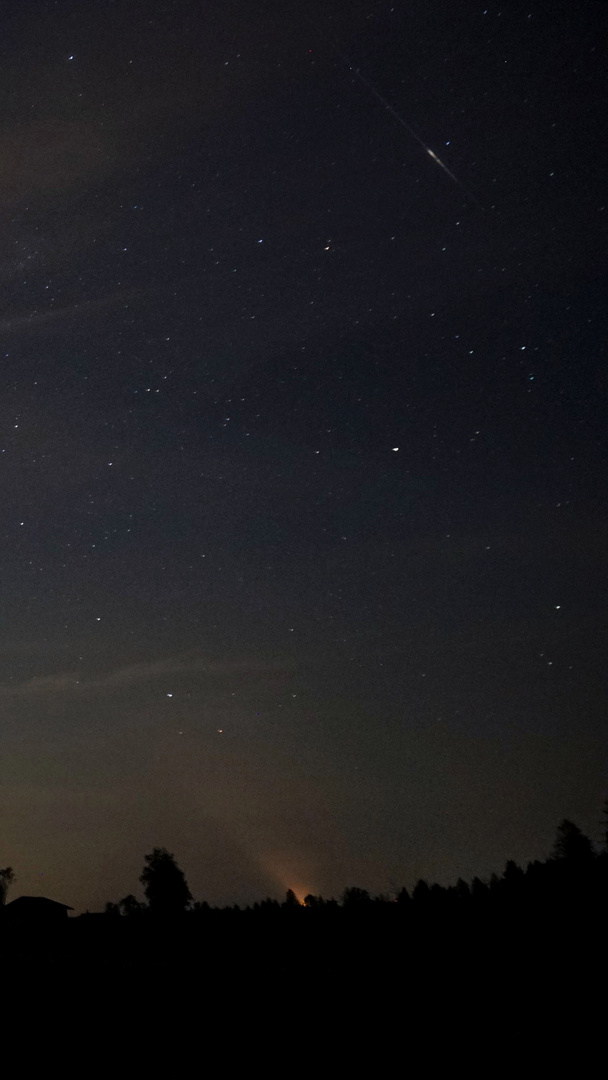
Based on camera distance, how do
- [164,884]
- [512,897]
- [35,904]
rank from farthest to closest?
[164,884] < [35,904] < [512,897]

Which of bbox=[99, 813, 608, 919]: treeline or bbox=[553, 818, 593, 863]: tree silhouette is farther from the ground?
bbox=[99, 813, 608, 919]: treeline

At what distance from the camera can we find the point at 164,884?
2313 inches

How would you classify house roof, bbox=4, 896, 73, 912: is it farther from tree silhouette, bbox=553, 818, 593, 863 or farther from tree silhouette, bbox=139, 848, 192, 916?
tree silhouette, bbox=553, 818, 593, 863

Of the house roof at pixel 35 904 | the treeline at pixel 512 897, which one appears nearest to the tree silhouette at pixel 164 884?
the house roof at pixel 35 904

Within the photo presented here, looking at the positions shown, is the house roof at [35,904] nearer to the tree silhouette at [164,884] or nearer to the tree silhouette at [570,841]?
the tree silhouette at [164,884]

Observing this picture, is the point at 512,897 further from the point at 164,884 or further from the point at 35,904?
the point at 164,884

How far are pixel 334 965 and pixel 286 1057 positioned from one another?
5.05m

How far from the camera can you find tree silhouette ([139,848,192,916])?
5694cm

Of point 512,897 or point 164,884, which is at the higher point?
point 512,897

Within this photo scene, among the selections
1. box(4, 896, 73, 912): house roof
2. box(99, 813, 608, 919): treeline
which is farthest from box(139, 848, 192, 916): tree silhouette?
box(99, 813, 608, 919): treeline

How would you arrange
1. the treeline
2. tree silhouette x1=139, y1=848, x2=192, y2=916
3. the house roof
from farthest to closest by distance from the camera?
tree silhouette x1=139, y1=848, x2=192, y2=916 → the house roof → the treeline

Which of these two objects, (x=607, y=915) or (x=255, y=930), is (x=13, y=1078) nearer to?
(x=607, y=915)

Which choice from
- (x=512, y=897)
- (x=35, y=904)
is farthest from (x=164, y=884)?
(x=512, y=897)

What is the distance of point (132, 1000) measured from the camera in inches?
409
